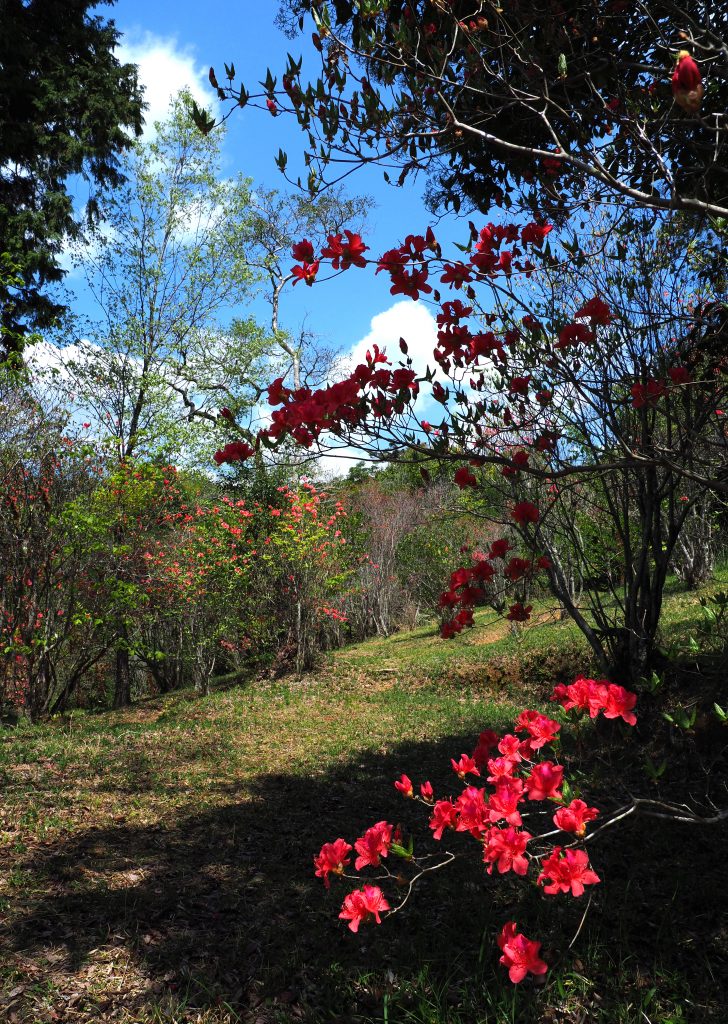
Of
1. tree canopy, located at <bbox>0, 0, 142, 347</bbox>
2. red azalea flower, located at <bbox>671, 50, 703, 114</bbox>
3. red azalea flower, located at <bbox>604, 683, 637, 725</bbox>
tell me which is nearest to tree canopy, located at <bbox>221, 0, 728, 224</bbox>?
red azalea flower, located at <bbox>671, 50, 703, 114</bbox>

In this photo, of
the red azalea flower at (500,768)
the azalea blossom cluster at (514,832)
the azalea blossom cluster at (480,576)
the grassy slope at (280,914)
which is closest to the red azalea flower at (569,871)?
the azalea blossom cluster at (514,832)

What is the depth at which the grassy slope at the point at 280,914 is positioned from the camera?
2486 mm

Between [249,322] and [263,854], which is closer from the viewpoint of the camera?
[263,854]

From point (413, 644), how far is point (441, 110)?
11994mm

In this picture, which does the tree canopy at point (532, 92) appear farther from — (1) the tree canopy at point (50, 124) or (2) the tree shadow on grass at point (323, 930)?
(1) the tree canopy at point (50, 124)

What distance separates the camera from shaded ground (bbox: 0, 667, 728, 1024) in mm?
2486

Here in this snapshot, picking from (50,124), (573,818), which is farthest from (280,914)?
(50,124)

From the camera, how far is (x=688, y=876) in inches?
126

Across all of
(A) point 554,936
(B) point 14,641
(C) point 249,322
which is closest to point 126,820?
(A) point 554,936

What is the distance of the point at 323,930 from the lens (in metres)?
3.04

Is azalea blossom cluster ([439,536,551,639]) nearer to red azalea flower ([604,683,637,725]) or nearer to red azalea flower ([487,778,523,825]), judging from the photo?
red azalea flower ([604,683,637,725])

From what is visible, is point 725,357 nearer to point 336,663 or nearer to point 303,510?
point 303,510

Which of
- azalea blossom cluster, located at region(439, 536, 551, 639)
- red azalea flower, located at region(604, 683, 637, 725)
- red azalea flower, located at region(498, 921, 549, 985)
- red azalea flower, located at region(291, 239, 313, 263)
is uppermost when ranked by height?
red azalea flower, located at region(291, 239, 313, 263)

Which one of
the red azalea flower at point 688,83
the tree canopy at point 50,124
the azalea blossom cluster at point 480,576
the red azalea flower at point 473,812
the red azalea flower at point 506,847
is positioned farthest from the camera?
the tree canopy at point 50,124
